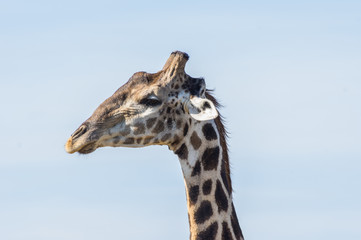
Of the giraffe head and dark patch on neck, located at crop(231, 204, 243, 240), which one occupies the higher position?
the giraffe head

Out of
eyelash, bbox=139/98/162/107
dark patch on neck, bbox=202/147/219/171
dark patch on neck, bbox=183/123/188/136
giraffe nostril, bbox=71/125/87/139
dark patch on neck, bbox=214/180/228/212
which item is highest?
eyelash, bbox=139/98/162/107

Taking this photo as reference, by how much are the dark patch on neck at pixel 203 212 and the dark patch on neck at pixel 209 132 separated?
1.05 metres

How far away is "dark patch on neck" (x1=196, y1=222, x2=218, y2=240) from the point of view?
20141 millimetres

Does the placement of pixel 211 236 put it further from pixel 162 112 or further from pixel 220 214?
pixel 162 112

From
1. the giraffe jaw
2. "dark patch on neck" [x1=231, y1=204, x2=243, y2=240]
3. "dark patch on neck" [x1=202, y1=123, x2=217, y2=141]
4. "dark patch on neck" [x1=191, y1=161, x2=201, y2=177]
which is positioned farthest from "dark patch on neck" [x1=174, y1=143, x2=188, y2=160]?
the giraffe jaw

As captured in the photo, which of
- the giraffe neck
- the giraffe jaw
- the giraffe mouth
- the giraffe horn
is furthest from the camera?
the giraffe horn

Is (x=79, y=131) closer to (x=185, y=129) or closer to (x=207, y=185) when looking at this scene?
(x=185, y=129)

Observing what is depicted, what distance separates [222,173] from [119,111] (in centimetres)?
192

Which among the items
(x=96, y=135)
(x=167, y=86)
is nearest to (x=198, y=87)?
(x=167, y=86)

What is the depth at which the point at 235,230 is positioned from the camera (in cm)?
2034

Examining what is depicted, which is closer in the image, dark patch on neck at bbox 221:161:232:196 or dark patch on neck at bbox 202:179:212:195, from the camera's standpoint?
dark patch on neck at bbox 202:179:212:195

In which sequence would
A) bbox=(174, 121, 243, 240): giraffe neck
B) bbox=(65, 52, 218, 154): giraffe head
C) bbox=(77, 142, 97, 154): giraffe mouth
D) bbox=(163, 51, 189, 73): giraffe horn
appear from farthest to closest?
bbox=(163, 51, 189, 73): giraffe horn
bbox=(65, 52, 218, 154): giraffe head
bbox=(174, 121, 243, 240): giraffe neck
bbox=(77, 142, 97, 154): giraffe mouth

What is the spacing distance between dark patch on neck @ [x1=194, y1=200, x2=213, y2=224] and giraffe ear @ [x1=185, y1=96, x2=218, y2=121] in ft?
4.41

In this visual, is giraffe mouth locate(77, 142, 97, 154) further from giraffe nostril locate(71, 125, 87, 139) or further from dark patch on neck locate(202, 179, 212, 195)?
dark patch on neck locate(202, 179, 212, 195)
